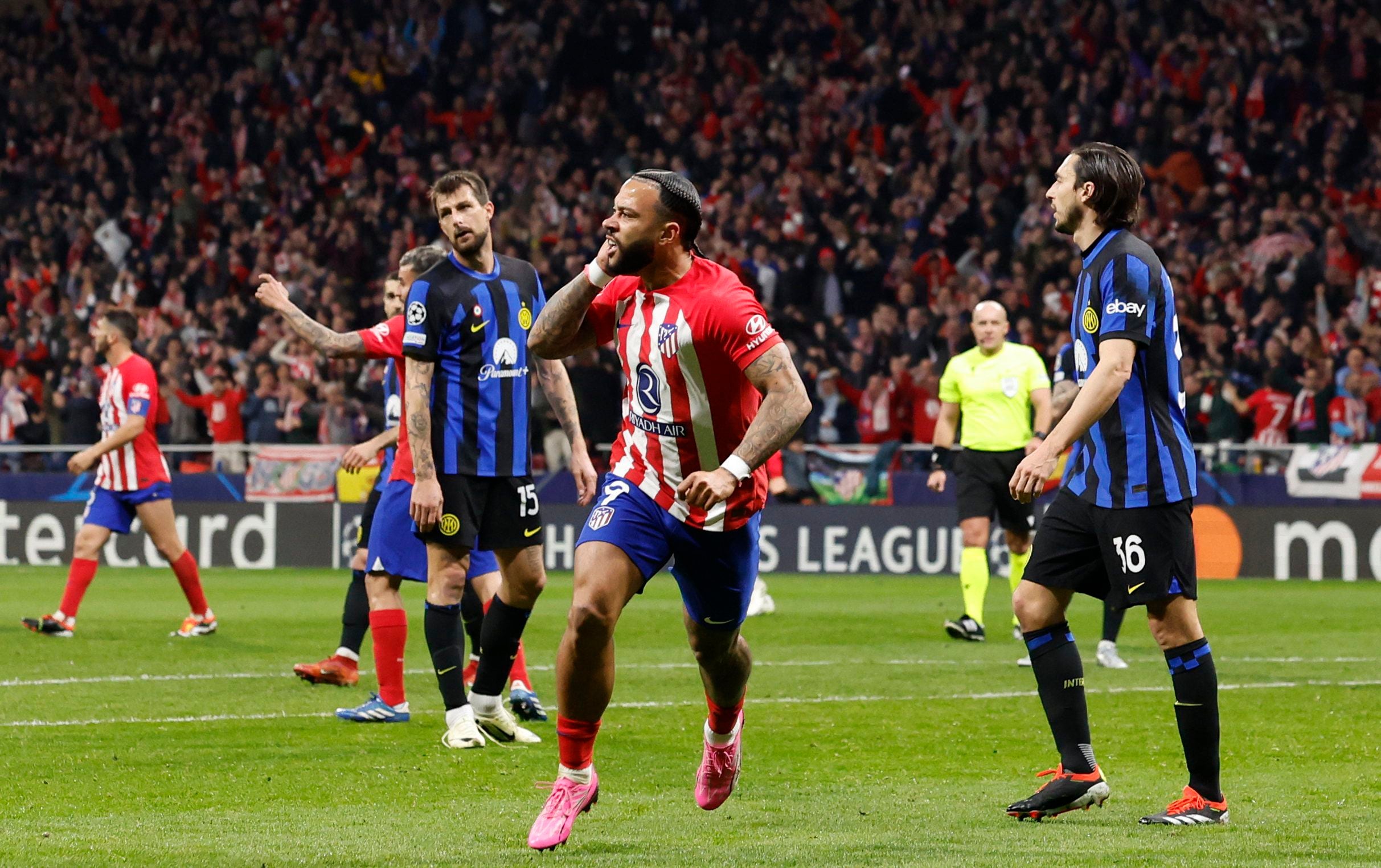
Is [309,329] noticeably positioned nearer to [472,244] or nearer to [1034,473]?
[472,244]

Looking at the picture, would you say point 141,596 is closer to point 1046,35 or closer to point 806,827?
point 806,827

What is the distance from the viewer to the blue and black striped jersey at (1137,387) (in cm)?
566

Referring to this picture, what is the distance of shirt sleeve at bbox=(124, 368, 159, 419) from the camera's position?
1252 cm

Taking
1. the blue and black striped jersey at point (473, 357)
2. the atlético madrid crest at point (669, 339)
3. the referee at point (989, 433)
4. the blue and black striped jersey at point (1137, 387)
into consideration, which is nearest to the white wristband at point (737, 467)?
the atlético madrid crest at point (669, 339)

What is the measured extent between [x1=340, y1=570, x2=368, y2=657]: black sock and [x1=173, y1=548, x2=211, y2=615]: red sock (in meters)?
3.26

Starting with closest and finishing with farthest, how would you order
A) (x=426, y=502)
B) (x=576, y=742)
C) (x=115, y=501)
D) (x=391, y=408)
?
(x=576, y=742) → (x=426, y=502) → (x=391, y=408) → (x=115, y=501)

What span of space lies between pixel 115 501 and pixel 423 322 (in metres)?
6.24

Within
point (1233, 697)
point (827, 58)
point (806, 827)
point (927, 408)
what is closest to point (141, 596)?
point (927, 408)

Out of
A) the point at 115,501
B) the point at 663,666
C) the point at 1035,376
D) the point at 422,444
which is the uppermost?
the point at 1035,376

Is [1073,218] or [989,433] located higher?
[1073,218]

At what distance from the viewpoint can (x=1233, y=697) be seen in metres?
9.21

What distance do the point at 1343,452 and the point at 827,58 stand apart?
1187cm

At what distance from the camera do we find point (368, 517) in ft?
31.2

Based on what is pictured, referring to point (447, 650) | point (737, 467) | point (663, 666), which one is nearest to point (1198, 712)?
point (737, 467)
